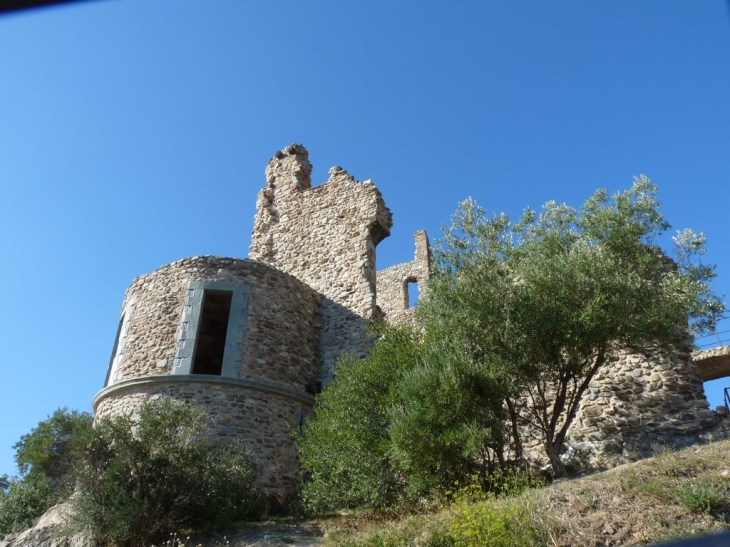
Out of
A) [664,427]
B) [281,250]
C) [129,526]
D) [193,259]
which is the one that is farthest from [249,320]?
[664,427]

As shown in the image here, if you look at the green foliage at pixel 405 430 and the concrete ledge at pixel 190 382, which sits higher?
the concrete ledge at pixel 190 382

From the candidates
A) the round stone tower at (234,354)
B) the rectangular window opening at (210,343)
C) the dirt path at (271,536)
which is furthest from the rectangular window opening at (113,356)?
the dirt path at (271,536)

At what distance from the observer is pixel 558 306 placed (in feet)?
34.5

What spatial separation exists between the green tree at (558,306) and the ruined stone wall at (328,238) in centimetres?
380

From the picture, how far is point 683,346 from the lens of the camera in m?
12.0

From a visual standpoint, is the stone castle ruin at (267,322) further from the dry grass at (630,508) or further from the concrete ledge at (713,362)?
the concrete ledge at (713,362)

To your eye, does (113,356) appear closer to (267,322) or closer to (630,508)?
(267,322)

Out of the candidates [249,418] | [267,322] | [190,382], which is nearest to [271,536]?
[249,418]

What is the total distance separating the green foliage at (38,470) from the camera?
14336mm

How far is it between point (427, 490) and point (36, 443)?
12.6m

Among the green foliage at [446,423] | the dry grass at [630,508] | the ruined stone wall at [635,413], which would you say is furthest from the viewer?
the ruined stone wall at [635,413]

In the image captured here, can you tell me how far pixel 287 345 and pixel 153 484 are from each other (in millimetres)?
5519

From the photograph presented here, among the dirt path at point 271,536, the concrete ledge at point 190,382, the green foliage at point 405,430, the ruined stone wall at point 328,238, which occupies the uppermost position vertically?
the ruined stone wall at point 328,238

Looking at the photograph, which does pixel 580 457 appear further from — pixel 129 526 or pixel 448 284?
pixel 129 526
